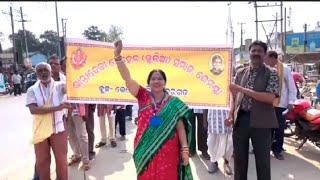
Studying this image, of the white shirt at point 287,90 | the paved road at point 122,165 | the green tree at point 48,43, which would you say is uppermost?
the green tree at point 48,43

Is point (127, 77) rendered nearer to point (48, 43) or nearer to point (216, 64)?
point (216, 64)

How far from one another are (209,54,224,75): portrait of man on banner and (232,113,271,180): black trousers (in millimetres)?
760

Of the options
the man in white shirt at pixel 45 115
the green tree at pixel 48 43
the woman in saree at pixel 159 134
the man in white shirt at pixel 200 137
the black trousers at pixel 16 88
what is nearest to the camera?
the woman in saree at pixel 159 134

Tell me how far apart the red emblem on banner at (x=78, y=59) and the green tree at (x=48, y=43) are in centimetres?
9130

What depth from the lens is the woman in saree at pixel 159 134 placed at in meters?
3.66

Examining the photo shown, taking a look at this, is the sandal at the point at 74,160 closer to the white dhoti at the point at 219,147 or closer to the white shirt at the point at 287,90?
the white dhoti at the point at 219,147

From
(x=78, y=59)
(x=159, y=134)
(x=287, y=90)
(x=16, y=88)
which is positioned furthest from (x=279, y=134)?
(x=16, y=88)

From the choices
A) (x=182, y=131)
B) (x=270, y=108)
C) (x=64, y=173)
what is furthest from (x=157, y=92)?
(x=64, y=173)

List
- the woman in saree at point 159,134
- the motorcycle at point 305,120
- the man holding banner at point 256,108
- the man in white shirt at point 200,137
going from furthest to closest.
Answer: the man in white shirt at point 200,137 < the motorcycle at point 305,120 < the man holding banner at point 256,108 < the woman in saree at point 159,134

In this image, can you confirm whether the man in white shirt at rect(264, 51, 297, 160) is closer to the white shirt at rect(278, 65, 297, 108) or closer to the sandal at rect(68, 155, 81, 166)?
the white shirt at rect(278, 65, 297, 108)

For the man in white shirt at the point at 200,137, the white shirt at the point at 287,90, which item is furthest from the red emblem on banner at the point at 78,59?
the white shirt at the point at 287,90

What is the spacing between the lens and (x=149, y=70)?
511 centimetres

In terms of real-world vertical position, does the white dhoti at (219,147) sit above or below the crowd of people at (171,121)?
below

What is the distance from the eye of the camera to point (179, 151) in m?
3.74
